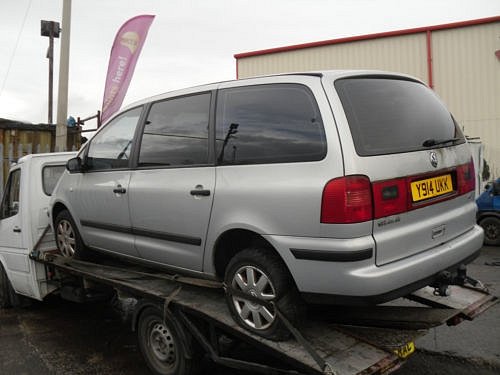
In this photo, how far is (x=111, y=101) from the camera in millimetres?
10945

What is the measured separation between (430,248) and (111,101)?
9.47m

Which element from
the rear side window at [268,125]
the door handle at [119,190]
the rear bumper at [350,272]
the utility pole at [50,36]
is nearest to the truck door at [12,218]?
the door handle at [119,190]

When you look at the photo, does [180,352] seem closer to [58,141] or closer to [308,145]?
[308,145]

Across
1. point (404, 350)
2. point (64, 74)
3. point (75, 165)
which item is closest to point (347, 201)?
point (404, 350)

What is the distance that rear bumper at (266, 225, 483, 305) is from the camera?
8.06 ft

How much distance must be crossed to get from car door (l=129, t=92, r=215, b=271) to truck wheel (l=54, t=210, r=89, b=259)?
1093mm

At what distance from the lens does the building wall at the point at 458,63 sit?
14586mm

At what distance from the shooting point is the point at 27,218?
5133 millimetres

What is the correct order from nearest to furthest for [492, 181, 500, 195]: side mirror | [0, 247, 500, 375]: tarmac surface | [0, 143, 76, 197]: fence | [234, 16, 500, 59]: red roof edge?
[0, 247, 500, 375]: tarmac surface < [492, 181, 500, 195]: side mirror < [0, 143, 76, 197]: fence < [234, 16, 500, 59]: red roof edge

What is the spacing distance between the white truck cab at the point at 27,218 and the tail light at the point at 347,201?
12.3 ft

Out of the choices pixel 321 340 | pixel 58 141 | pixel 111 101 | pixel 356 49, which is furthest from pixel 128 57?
pixel 321 340

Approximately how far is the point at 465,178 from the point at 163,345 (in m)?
2.43

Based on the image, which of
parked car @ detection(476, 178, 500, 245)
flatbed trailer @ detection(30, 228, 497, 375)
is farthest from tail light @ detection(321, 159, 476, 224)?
parked car @ detection(476, 178, 500, 245)

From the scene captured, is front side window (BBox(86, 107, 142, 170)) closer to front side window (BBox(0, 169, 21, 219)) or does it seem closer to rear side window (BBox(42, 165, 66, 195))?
rear side window (BBox(42, 165, 66, 195))
